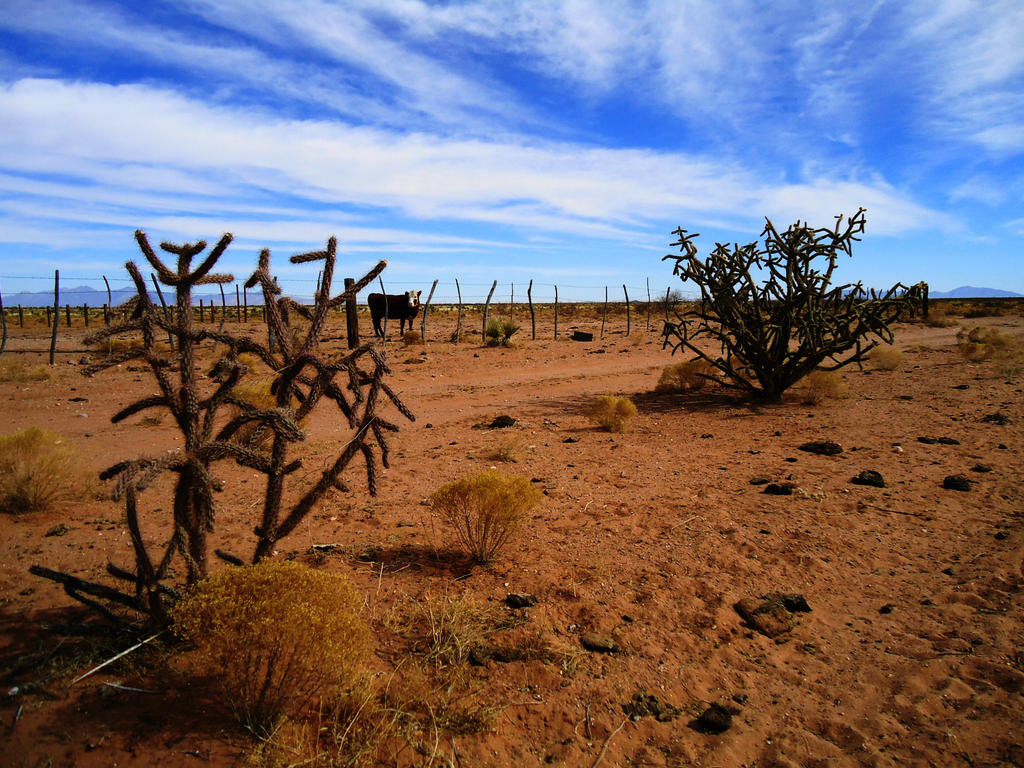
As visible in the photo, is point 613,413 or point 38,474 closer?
point 38,474

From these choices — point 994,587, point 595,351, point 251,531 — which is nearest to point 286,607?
point 251,531

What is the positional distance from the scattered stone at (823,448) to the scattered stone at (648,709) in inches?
216

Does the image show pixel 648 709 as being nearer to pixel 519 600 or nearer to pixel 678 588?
A: pixel 519 600

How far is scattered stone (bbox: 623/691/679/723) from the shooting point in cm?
325

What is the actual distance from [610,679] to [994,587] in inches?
117

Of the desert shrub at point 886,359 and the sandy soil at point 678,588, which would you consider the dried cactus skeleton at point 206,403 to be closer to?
the sandy soil at point 678,588

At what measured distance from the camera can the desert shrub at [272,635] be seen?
2.90m

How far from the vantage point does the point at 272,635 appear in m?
2.92

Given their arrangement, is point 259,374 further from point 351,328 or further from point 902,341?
point 902,341

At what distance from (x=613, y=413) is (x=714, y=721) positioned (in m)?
6.52

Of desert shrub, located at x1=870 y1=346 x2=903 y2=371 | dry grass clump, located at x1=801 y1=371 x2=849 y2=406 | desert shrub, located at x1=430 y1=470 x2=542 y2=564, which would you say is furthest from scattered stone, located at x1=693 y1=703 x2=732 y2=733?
desert shrub, located at x1=870 y1=346 x2=903 y2=371

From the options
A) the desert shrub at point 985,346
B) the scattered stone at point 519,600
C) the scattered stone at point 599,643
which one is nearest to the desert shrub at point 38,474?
the scattered stone at point 519,600

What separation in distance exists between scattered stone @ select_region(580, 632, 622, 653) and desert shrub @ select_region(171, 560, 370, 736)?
1.40 meters

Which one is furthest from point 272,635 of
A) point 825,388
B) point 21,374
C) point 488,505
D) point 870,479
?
point 21,374
